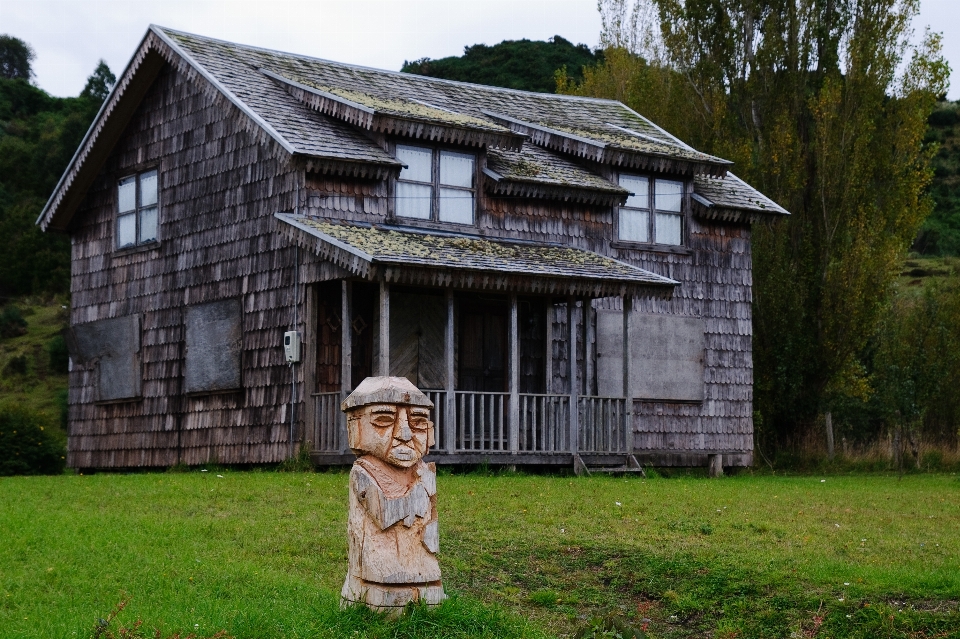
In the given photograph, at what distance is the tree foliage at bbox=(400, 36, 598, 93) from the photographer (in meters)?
54.6

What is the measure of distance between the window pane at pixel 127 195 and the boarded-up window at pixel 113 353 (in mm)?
2095

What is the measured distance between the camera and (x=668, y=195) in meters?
25.5

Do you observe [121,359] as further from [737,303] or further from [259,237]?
[737,303]

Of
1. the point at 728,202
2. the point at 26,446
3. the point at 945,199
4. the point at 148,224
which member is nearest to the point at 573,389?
the point at 728,202

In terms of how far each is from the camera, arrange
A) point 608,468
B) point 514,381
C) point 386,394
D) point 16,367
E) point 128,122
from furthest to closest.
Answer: point 16,367, point 128,122, point 608,468, point 514,381, point 386,394

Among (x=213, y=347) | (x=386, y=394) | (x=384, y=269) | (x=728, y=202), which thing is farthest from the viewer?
(x=728, y=202)

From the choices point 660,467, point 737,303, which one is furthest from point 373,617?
point 737,303

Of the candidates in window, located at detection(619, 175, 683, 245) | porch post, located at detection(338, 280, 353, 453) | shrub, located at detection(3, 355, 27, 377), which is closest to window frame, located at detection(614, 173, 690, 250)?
window, located at detection(619, 175, 683, 245)

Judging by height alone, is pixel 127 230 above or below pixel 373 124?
below

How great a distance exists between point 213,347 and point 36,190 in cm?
2966

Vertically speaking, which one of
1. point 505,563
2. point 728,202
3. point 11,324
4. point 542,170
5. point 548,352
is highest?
point 542,170

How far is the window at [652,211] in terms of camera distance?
2508cm

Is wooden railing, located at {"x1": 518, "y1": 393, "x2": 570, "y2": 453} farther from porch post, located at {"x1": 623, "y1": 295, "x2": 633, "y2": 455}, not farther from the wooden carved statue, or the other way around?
the wooden carved statue

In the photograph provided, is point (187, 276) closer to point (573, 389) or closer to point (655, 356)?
point (573, 389)
